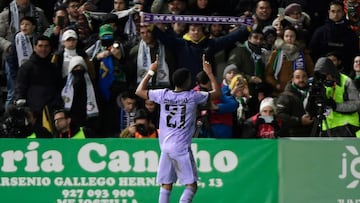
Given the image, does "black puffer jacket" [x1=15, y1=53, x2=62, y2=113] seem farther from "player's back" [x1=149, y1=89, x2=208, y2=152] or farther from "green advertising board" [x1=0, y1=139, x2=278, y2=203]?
"player's back" [x1=149, y1=89, x2=208, y2=152]

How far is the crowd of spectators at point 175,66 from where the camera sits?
610 inches

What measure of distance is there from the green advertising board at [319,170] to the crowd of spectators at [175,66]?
2.62 ft

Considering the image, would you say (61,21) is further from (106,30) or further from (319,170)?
(319,170)

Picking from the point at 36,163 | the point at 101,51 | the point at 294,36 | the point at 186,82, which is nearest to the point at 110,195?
the point at 36,163

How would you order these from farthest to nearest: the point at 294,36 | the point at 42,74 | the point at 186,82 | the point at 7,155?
the point at 294,36 < the point at 42,74 < the point at 7,155 < the point at 186,82

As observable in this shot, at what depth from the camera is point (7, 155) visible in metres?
14.3

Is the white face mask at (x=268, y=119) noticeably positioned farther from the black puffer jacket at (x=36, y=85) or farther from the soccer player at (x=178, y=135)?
the black puffer jacket at (x=36, y=85)

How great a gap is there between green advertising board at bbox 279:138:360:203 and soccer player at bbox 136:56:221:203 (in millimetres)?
1704

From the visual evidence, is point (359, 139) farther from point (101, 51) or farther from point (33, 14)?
point (33, 14)

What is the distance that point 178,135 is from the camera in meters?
13.4

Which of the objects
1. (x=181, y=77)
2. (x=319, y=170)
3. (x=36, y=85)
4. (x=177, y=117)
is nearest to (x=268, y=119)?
(x=319, y=170)

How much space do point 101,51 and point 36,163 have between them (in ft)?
10.4

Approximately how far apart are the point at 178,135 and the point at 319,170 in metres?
2.31

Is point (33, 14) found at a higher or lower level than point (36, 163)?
higher
